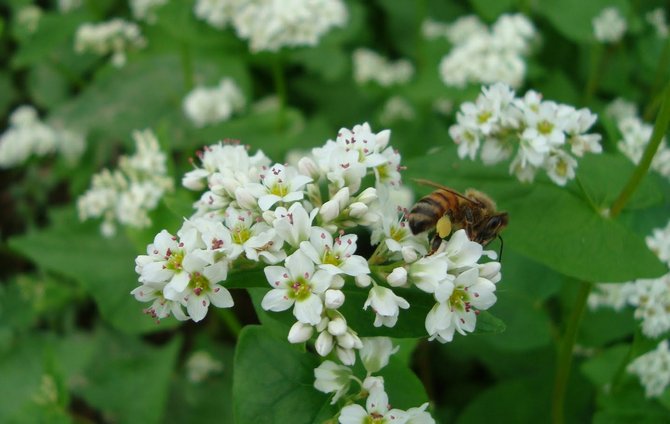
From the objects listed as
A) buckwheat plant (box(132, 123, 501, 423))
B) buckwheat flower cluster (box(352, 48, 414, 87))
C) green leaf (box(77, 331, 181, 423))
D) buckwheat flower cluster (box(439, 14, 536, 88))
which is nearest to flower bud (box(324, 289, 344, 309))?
buckwheat plant (box(132, 123, 501, 423))

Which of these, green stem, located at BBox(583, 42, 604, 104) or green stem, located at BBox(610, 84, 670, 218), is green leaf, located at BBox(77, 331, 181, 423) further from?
green stem, located at BBox(583, 42, 604, 104)

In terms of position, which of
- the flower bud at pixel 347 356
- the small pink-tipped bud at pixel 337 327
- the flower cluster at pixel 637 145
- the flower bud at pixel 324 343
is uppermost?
the small pink-tipped bud at pixel 337 327

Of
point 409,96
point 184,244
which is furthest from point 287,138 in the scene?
point 184,244

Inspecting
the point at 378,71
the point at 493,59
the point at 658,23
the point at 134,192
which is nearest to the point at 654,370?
the point at 493,59

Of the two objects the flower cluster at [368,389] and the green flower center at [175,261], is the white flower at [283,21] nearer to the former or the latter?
the green flower center at [175,261]

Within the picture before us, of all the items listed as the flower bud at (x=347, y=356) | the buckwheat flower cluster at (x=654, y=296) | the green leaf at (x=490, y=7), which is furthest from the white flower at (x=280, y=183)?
the green leaf at (x=490, y=7)

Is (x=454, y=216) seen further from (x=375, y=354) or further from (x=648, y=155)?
(x=648, y=155)

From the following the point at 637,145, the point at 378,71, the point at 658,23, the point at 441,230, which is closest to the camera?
the point at 441,230
